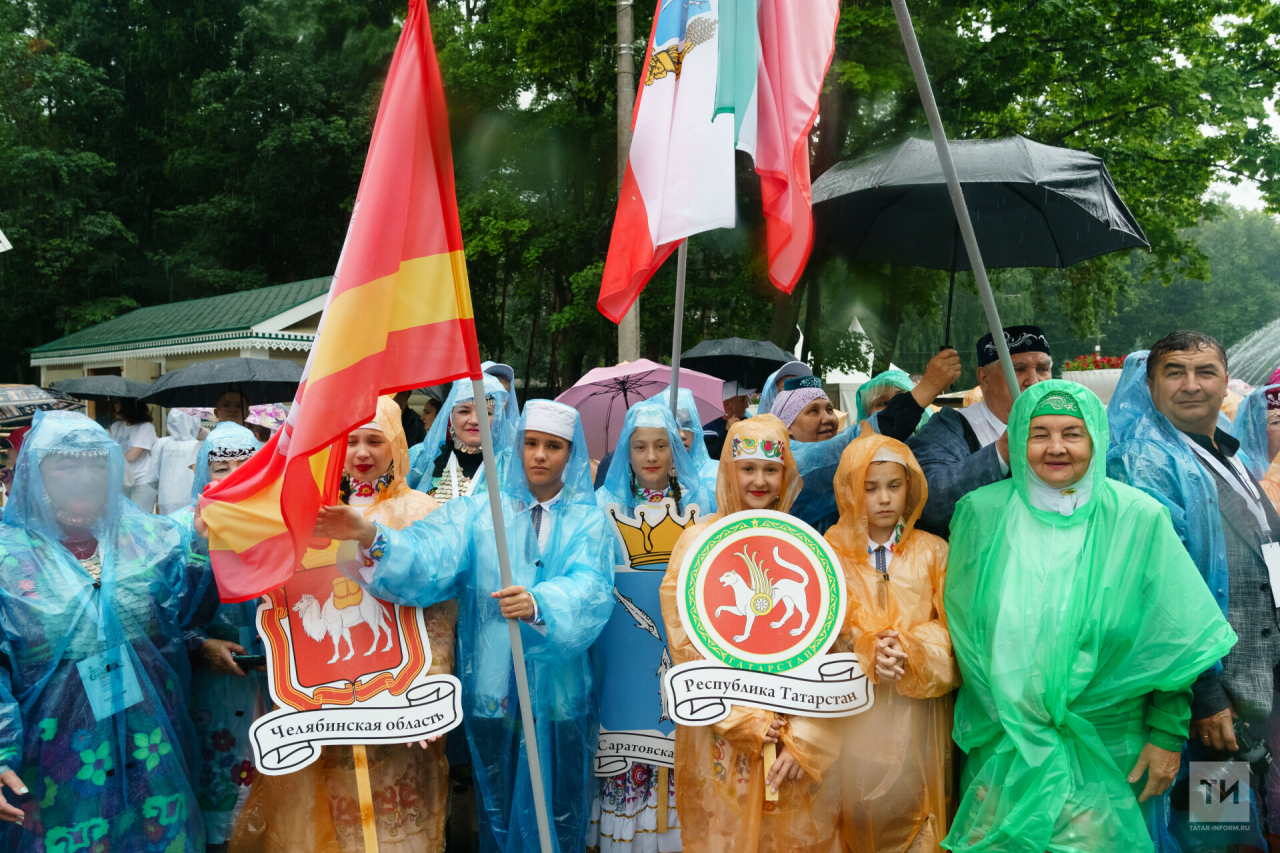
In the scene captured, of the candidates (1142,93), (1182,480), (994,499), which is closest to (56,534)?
(994,499)

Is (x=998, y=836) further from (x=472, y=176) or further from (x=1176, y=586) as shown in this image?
(x=472, y=176)

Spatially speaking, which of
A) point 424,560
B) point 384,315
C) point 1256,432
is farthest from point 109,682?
point 1256,432

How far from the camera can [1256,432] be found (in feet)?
13.4

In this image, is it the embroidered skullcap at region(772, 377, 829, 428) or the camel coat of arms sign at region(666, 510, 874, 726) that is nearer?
the camel coat of arms sign at region(666, 510, 874, 726)

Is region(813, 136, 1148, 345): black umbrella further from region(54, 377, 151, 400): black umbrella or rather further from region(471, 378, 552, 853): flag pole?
region(54, 377, 151, 400): black umbrella

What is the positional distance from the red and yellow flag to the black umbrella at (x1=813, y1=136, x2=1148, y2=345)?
1.71m

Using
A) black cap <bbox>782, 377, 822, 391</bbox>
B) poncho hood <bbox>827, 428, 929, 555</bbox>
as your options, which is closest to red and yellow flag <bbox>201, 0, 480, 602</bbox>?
poncho hood <bbox>827, 428, 929, 555</bbox>

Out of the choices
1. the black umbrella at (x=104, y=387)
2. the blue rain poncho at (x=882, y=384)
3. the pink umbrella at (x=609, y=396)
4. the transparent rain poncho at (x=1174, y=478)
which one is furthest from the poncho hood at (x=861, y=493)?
the black umbrella at (x=104, y=387)

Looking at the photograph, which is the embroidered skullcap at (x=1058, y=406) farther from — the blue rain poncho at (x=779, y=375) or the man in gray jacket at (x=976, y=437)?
the blue rain poncho at (x=779, y=375)

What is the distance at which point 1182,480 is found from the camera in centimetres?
315

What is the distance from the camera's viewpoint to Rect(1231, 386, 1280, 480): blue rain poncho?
4047mm

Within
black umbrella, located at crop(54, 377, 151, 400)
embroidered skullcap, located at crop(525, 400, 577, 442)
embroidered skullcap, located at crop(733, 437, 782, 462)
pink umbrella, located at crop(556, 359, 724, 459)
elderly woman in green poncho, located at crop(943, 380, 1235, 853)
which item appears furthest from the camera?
black umbrella, located at crop(54, 377, 151, 400)

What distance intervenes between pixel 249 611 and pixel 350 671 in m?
0.69

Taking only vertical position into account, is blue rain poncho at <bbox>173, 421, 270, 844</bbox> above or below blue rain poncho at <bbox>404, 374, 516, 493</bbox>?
below
